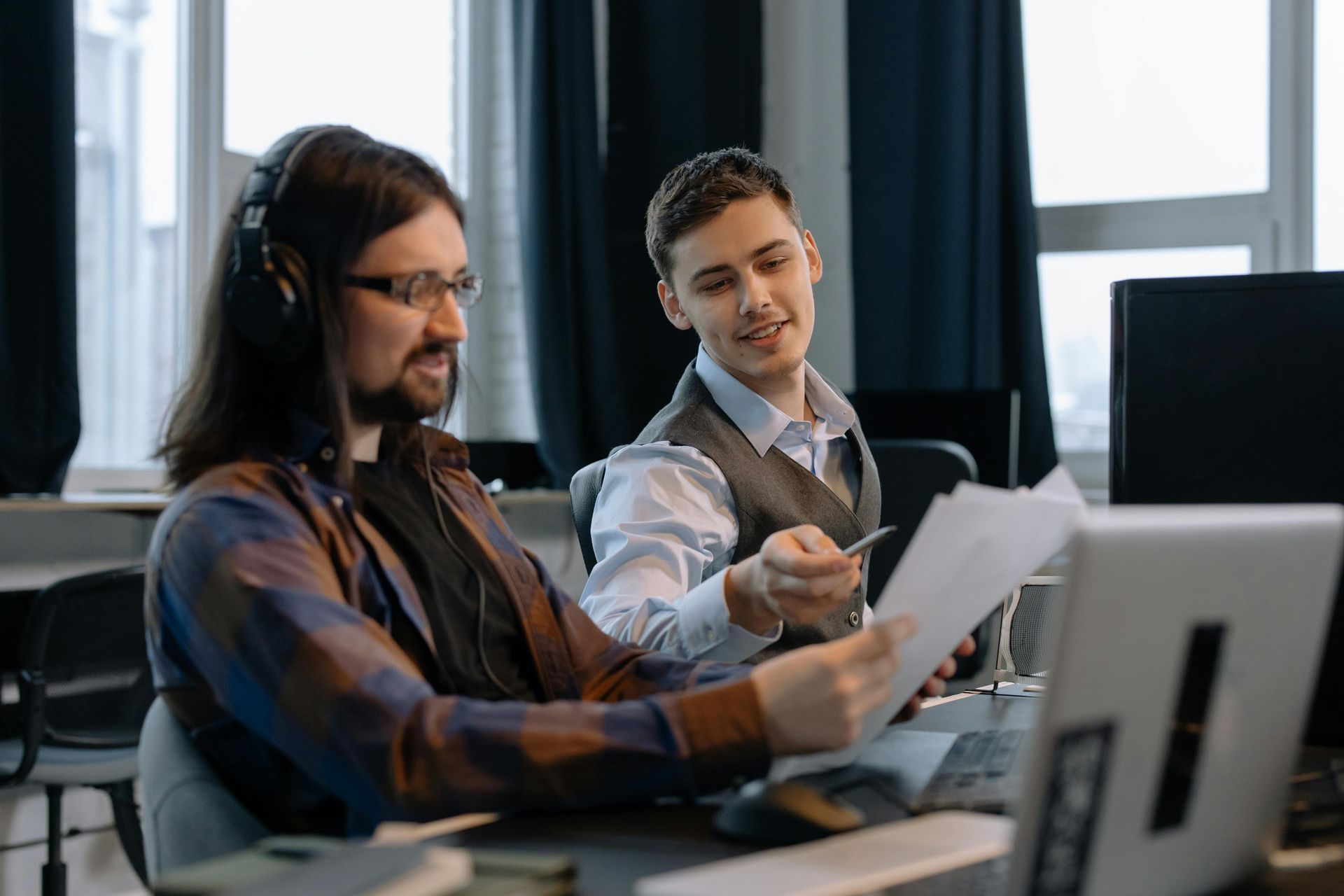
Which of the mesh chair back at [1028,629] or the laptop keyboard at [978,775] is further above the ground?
the mesh chair back at [1028,629]

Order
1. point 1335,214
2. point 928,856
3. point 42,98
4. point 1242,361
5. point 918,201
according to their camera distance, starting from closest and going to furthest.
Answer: point 928,856, point 1242,361, point 42,98, point 1335,214, point 918,201

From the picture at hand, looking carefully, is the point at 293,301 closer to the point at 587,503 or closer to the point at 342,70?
the point at 587,503

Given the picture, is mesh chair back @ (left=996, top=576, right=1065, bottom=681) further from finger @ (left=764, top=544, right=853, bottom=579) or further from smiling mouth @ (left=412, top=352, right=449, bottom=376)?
smiling mouth @ (left=412, top=352, right=449, bottom=376)

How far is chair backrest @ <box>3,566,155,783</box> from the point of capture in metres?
2.07

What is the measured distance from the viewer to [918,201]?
3527 millimetres

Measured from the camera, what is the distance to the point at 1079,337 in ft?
11.6

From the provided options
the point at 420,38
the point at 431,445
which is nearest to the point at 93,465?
the point at 420,38

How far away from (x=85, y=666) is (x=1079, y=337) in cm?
264

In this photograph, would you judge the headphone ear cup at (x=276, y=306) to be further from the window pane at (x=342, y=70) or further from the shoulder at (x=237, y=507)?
the window pane at (x=342, y=70)

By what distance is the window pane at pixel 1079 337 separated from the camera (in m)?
3.53

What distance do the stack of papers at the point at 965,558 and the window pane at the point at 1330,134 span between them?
2.90m

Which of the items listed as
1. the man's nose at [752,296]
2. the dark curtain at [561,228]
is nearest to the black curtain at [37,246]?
the dark curtain at [561,228]

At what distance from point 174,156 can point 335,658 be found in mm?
2369

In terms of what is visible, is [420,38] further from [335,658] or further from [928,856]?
[928,856]
